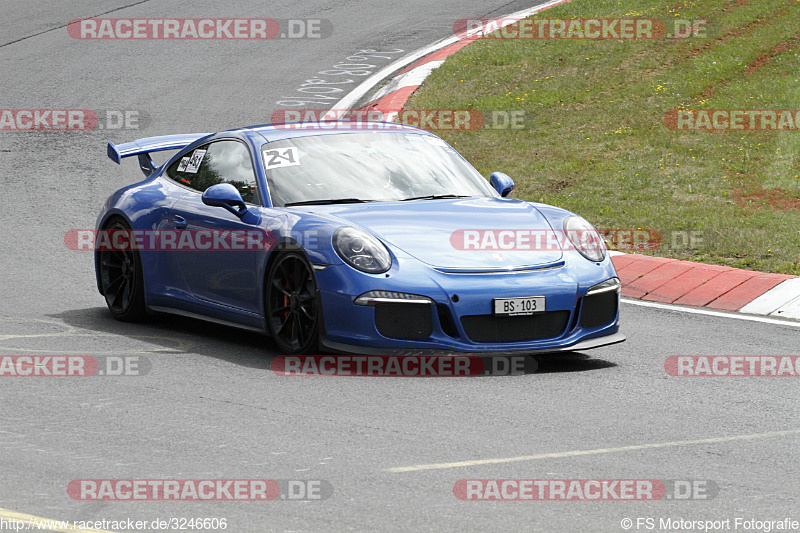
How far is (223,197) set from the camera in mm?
7434

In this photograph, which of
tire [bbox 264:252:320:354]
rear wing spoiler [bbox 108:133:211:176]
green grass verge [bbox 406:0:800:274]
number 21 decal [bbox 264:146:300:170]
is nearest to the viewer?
tire [bbox 264:252:320:354]

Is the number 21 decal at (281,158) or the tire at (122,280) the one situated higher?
the number 21 decal at (281,158)

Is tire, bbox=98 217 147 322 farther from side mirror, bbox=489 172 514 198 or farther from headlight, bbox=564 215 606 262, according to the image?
headlight, bbox=564 215 606 262

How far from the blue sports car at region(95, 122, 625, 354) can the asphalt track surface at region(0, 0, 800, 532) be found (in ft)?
0.84

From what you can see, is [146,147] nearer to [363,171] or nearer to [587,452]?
[363,171]

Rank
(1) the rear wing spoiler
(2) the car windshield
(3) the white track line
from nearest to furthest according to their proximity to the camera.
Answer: (3) the white track line, (2) the car windshield, (1) the rear wing spoiler

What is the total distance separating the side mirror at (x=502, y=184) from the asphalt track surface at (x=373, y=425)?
1.27 m

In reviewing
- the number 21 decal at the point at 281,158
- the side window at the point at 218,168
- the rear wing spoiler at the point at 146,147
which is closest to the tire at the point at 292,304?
the side window at the point at 218,168

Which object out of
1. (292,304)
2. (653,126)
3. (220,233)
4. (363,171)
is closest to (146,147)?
(220,233)

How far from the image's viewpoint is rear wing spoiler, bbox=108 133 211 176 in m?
9.24

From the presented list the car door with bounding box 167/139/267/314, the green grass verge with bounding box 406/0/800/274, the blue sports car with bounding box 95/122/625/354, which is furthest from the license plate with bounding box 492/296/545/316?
the green grass verge with bounding box 406/0/800/274

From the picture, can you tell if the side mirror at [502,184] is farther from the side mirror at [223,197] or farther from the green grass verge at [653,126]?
the green grass verge at [653,126]

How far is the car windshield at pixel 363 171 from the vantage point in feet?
25.2

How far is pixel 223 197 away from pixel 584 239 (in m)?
2.17
